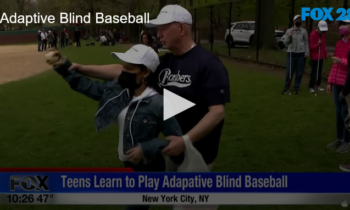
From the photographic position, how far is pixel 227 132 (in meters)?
5.39

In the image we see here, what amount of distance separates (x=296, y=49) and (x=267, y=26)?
618 cm

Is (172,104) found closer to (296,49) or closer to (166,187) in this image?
(166,187)

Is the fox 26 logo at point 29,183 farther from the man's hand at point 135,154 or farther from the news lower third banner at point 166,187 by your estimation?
the man's hand at point 135,154

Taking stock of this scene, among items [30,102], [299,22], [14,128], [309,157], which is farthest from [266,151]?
[30,102]

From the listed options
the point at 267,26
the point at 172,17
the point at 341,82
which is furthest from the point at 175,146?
the point at 267,26

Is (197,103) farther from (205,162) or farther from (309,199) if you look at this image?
(309,199)

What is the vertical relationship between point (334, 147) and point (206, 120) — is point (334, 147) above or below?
below

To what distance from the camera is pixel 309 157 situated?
4363 millimetres

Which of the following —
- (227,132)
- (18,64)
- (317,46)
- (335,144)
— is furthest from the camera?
(18,64)

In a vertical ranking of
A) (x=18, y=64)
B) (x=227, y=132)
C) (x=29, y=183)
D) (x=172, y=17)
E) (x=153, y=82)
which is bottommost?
(x=227, y=132)

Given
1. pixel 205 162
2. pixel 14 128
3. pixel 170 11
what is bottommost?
pixel 14 128

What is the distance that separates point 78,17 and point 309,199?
9.69 ft

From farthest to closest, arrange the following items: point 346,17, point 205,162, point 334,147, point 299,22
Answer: point 299,22, point 334,147, point 346,17, point 205,162

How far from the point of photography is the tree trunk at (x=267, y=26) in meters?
13.6
